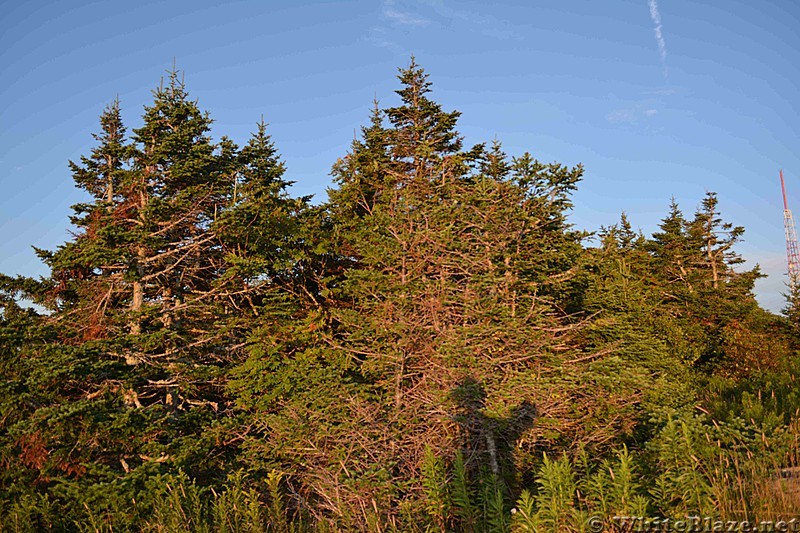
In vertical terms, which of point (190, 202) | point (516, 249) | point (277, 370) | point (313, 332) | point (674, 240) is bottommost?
point (277, 370)

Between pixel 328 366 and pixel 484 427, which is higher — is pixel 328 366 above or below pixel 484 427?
above

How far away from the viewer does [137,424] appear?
11.0m

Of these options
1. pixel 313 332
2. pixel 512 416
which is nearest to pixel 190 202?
pixel 313 332

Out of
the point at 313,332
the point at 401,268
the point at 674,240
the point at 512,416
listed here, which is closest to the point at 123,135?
the point at 313,332

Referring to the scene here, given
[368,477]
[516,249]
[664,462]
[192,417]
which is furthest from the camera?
[192,417]

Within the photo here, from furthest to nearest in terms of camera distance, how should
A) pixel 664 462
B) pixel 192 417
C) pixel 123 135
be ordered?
pixel 123 135
pixel 192 417
pixel 664 462

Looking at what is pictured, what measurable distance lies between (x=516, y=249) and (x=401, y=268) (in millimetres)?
2728

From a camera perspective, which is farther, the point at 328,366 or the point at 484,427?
the point at 328,366

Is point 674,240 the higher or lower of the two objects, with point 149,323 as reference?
higher

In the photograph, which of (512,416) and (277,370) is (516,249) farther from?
(277,370)

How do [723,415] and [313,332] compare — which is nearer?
[723,415]

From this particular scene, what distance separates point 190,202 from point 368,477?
10.2 metres

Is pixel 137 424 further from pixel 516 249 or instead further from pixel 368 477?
pixel 516 249

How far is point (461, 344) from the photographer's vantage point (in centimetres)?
917
